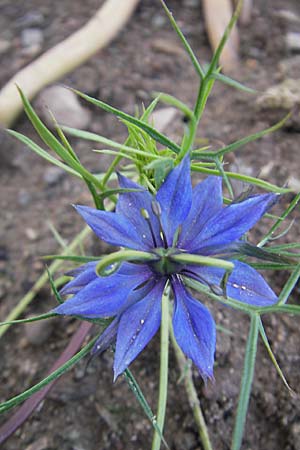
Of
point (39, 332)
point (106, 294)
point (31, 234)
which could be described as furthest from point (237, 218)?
point (31, 234)

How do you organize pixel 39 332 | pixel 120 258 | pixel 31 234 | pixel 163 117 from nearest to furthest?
pixel 120 258 → pixel 39 332 → pixel 31 234 → pixel 163 117

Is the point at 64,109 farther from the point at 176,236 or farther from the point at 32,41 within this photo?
the point at 176,236

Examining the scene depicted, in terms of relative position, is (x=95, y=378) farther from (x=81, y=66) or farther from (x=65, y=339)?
(x=81, y=66)

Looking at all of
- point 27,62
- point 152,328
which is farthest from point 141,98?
point 152,328

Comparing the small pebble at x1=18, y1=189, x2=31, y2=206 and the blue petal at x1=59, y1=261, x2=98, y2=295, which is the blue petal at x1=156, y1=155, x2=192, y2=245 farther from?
the small pebble at x1=18, y1=189, x2=31, y2=206

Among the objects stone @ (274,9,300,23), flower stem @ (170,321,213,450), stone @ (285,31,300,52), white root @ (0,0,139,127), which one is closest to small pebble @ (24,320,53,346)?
flower stem @ (170,321,213,450)
